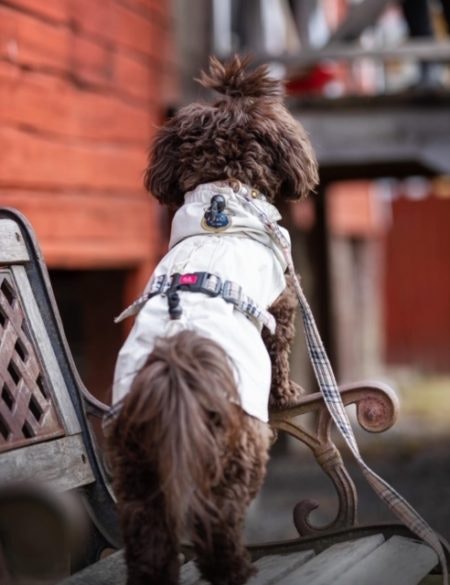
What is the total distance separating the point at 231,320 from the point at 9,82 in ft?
8.58

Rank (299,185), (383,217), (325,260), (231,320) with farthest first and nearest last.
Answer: (383,217) → (325,260) → (299,185) → (231,320)

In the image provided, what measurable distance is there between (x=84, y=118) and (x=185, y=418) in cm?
346

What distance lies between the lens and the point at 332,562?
2846 millimetres

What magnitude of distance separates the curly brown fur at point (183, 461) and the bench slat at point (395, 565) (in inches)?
11.8

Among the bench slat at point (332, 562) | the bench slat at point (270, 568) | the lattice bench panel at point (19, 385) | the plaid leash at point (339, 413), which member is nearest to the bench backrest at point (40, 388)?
the lattice bench panel at point (19, 385)

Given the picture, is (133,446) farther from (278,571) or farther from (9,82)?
(9,82)

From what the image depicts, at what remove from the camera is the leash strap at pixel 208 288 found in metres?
2.67

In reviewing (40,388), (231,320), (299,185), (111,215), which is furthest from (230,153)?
(111,215)

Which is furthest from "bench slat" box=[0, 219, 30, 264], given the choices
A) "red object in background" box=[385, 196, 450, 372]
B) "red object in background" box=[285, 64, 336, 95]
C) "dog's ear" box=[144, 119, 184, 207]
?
"red object in background" box=[385, 196, 450, 372]

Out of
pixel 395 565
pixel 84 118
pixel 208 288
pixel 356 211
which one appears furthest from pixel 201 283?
pixel 356 211

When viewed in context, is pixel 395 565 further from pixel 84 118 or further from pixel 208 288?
pixel 84 118

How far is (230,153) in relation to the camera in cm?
295

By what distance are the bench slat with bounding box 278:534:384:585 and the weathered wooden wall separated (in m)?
2.43

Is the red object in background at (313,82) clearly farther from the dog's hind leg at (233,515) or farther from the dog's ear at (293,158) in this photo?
the dog's hind leg at (233,515)
